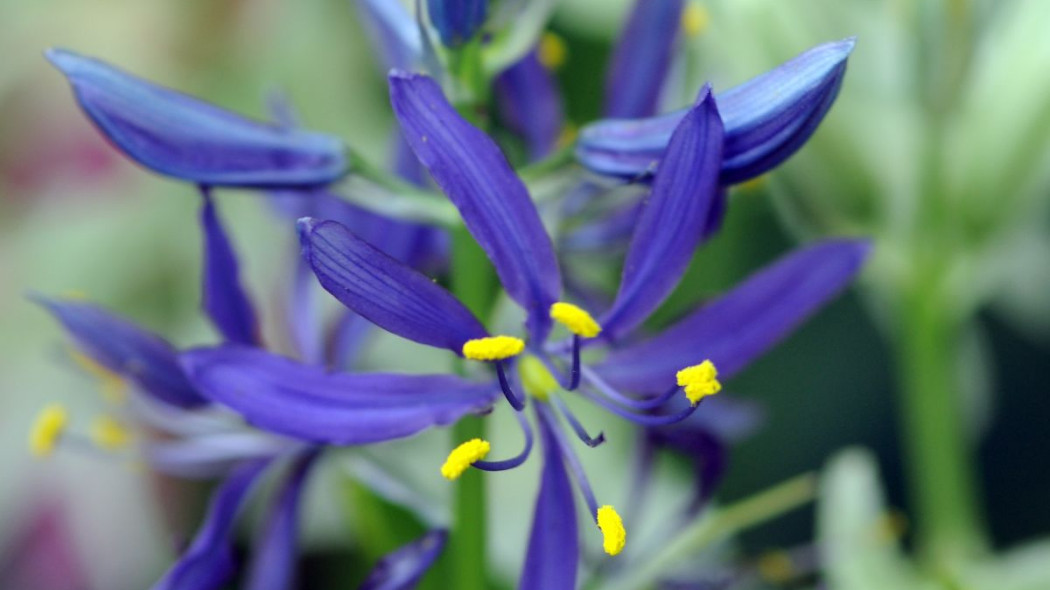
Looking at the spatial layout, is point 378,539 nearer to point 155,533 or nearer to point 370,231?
point 370,231

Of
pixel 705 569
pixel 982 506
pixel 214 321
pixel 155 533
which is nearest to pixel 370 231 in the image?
pixel 214 321

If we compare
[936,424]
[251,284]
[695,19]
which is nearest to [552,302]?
[695,19]

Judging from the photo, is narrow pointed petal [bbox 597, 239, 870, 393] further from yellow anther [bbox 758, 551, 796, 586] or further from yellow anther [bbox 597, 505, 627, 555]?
yellow anther [bbox 758, 551, 796, 586]

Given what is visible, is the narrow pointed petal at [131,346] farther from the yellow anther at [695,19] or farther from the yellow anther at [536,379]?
the yellow anther at [695,19]

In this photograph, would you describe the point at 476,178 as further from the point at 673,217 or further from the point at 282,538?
the point at 282,538

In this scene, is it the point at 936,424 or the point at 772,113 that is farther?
the point at 936,424

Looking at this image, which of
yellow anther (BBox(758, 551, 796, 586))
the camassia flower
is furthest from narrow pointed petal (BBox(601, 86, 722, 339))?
yellow anther (BBox(758, 551, 796, 586))

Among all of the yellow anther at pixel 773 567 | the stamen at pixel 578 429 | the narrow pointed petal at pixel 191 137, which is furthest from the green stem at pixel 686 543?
the narrow pointed petal at pixel 191 137
